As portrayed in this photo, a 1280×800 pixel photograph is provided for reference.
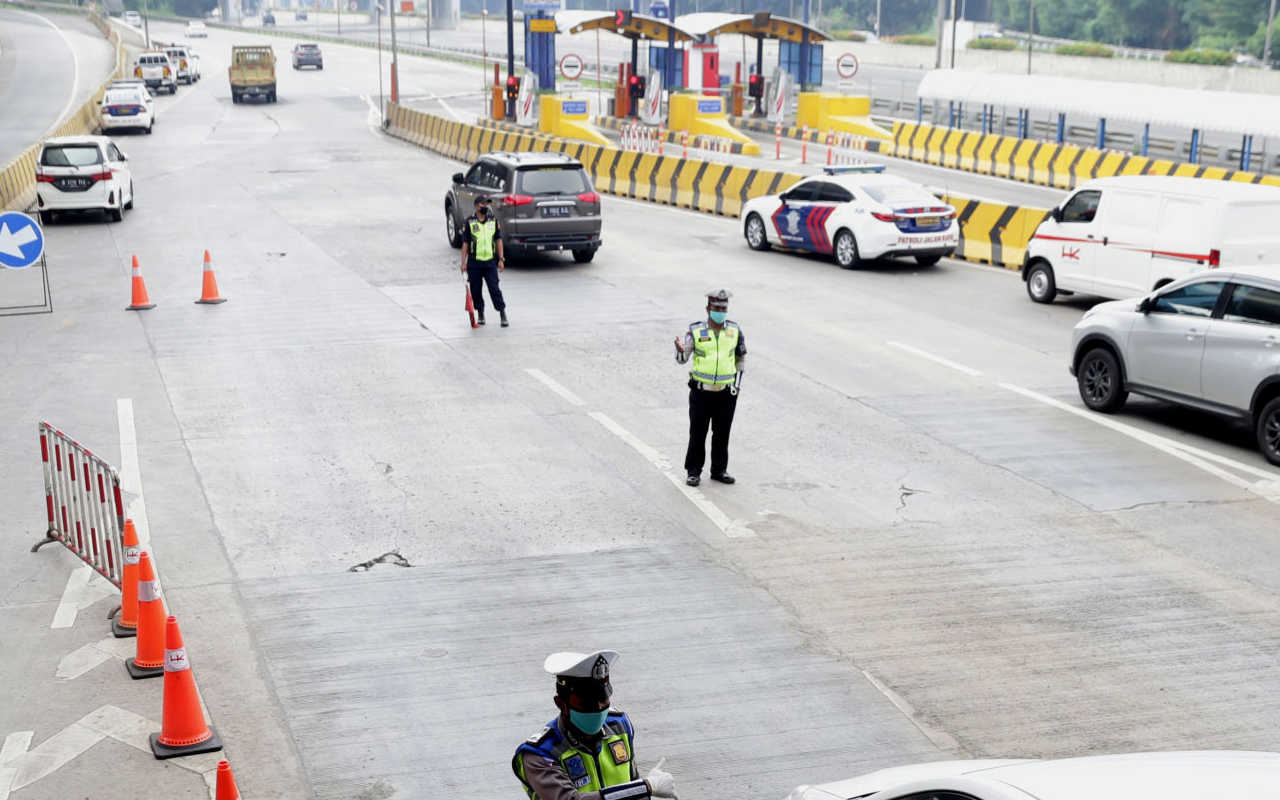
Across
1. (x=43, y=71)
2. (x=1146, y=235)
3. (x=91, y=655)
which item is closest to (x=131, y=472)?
(x=91, y=655)

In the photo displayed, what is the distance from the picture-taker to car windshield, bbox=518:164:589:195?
24.0 metres

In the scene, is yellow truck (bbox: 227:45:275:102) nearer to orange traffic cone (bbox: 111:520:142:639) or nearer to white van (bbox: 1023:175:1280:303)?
white van (bbox: 1023:175:1280:303)

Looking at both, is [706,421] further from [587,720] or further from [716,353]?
[587,720]

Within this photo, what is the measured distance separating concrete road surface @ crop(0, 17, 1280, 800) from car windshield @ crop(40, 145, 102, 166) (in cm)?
919

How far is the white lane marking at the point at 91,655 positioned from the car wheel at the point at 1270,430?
9.66 metres

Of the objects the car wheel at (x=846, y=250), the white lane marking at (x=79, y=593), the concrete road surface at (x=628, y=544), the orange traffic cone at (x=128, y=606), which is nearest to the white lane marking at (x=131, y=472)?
the concrete road surface at (x=628, y=544)

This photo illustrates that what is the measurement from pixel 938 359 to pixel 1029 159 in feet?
72.6

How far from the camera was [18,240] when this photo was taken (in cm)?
1822

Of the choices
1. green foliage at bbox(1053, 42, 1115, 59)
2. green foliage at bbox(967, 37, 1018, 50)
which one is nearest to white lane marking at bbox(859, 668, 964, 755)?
green foliage at bbox(1053, 42, 1115, 59)

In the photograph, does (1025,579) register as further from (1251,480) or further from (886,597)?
(1251,480)

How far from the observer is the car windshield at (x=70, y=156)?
2966 centimetres

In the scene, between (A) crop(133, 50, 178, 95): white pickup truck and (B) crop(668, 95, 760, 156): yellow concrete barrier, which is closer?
(B) crop(668, 95, 760, 156): yellow concrete barrier

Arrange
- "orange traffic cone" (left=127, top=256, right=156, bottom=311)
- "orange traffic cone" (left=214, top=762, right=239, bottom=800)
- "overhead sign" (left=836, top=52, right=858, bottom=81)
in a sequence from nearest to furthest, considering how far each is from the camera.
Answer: "orange traffic cone" (left=214, top=762, right=239, bottom=800) → "orange traffic cone" (left=127, top=256, right=156, bottom=311) → "overhead sign" (left=836, top=52, right=858, bottom=81)

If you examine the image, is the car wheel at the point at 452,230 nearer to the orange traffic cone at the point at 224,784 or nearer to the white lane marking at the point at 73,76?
the orange traffic cone at the point at 224,784
